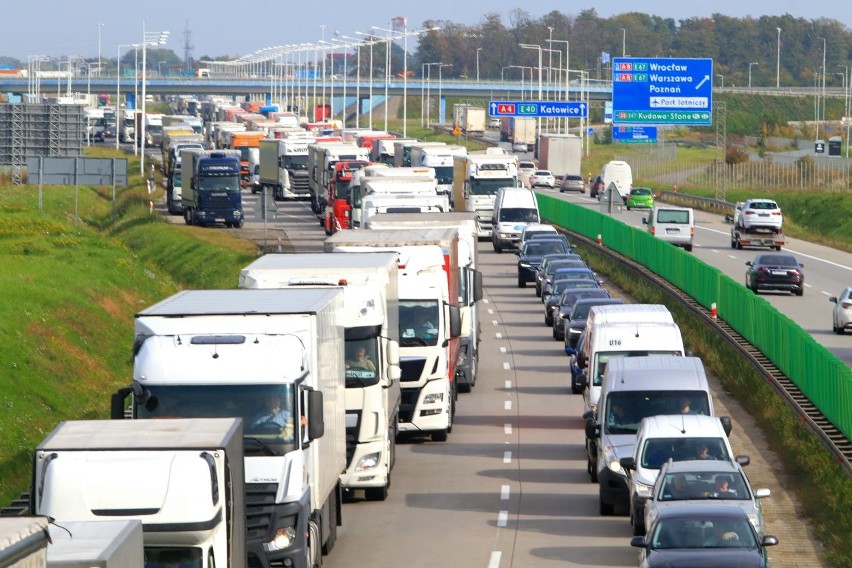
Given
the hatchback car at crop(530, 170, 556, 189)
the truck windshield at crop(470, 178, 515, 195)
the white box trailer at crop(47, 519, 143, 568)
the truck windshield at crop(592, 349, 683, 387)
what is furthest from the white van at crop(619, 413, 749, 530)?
the hatchback car at crop(530, 170, 556, 189)

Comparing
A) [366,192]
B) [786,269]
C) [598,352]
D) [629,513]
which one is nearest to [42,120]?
[366,192]

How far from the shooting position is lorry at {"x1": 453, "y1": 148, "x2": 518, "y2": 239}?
69.3 metres

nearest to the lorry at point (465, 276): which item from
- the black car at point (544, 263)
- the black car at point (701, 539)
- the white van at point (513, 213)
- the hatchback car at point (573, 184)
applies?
the black car at point (701, 539)

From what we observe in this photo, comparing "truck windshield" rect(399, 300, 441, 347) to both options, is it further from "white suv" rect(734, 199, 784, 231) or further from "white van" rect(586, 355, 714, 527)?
"white suv" rect(734, 199, 784, 231)

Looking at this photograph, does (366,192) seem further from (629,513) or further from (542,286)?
(629,513)

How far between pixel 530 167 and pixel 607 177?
17.0 metres

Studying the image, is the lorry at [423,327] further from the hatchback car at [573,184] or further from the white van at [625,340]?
the hatchback car at [573,184]

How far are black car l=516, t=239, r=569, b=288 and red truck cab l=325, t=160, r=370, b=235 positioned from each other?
413 inches

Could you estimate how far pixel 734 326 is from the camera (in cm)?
3716

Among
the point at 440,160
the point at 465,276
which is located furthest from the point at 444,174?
the point at 465,276

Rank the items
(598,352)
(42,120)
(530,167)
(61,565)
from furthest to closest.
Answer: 1. (530,167)
2. (42,120)
3. (598,352)
4. (61,565)

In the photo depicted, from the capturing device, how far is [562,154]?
115562 millimetres

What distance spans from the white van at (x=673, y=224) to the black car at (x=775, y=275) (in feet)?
43.3

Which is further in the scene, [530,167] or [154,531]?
[530,167]
